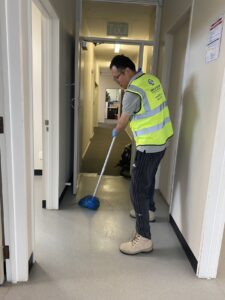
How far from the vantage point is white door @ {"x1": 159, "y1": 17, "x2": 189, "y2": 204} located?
2722 millimetres

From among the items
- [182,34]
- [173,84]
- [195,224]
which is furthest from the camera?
[173,84]

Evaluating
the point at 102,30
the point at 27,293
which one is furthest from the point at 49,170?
the point at 102,30

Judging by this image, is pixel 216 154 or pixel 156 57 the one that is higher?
pixel 156 57

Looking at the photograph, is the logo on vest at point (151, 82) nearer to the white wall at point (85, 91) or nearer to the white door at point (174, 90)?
the white door at point (174, 90)

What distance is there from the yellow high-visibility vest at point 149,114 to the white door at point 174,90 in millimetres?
615

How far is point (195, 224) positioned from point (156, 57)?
7.93 feet

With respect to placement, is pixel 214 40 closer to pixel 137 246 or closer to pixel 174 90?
pixel 174 90

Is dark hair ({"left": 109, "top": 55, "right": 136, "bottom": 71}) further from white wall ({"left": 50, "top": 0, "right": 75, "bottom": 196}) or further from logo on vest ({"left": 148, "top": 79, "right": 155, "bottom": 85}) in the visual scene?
white wall ({"left": 50, "top": 0, "right": 75, "bottom": 196})

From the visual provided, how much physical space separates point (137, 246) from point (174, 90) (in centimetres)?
186

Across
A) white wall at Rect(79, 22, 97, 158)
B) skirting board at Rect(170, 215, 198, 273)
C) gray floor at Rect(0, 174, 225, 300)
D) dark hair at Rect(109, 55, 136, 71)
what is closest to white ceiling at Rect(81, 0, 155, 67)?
white wall at Rect(79, 22, 97, 158)

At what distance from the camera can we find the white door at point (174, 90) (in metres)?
2.72

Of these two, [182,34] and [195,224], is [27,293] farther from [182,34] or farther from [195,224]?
[182,34]

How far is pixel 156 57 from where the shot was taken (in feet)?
11.4

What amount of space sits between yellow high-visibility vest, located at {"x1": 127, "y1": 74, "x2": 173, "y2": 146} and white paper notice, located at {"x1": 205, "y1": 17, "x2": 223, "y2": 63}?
0.42 m
